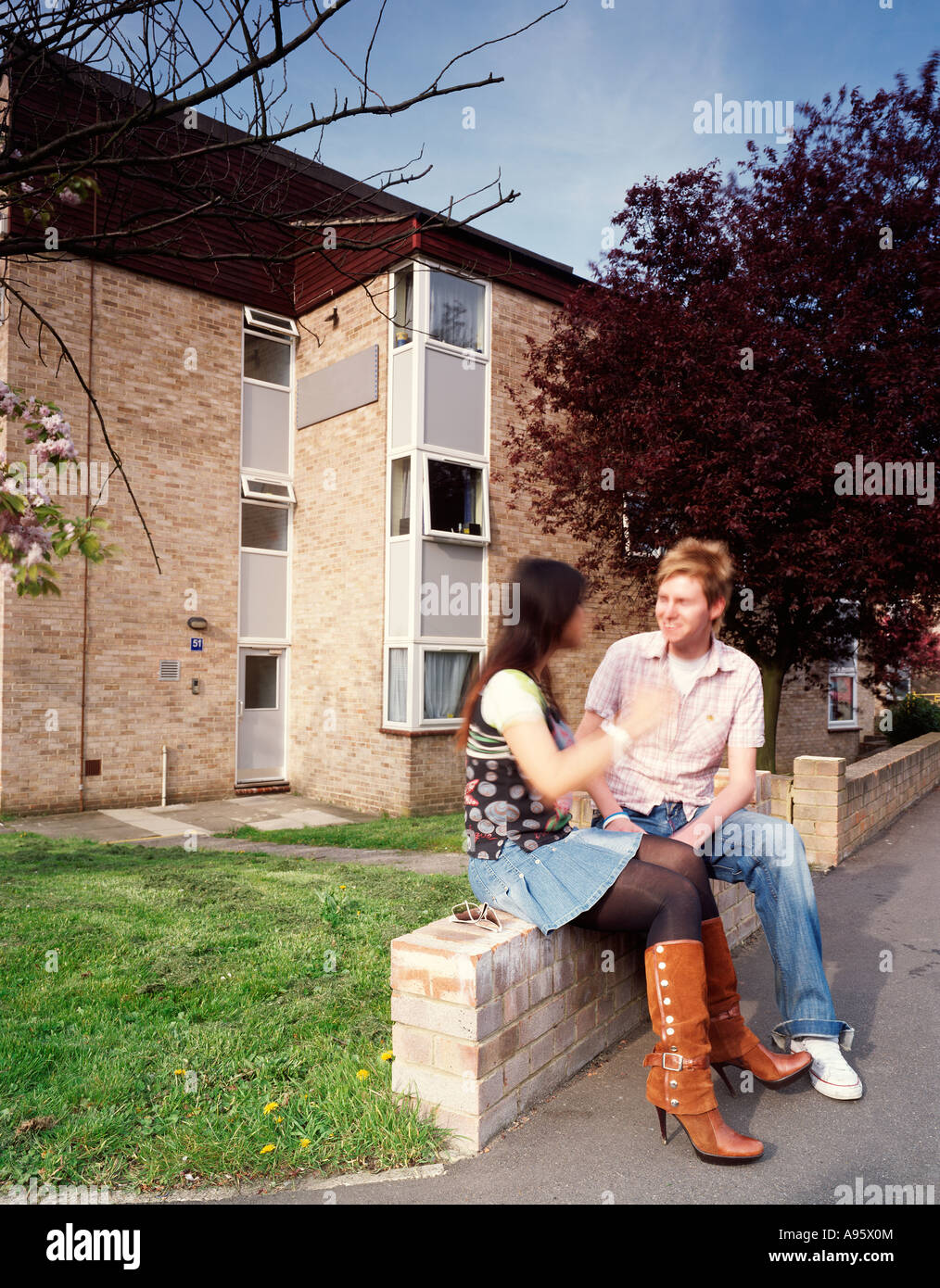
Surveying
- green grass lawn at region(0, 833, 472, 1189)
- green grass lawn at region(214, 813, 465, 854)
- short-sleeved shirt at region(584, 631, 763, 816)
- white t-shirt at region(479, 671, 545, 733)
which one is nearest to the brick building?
green grass lawn at region(214, 813, 465, 854)

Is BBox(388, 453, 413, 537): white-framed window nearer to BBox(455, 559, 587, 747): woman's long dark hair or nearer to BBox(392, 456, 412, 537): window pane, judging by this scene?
BBox(392, 456, 412, 537): window pane

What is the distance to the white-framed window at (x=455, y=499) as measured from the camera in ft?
38.3

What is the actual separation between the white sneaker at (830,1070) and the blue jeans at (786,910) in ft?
0.12

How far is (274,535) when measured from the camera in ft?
44.4

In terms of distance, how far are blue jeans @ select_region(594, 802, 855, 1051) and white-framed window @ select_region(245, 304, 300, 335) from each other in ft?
39.2

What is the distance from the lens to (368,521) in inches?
479

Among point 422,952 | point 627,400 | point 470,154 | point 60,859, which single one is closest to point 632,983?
point 422,952

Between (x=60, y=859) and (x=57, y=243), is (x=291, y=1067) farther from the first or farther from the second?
(x=60, y=859)

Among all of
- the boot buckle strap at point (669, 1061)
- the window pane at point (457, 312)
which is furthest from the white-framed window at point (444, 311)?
the boot buckle strap at point (669, 1061)

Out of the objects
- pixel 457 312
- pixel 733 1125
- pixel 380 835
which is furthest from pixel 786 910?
pixel 457 312

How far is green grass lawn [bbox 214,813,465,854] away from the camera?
8830 mm

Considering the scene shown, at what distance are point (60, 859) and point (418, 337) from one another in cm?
790

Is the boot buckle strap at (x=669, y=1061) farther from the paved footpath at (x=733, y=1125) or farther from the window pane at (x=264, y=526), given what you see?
the window pane at (x=264, y=526)

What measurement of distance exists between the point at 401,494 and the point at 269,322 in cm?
405
